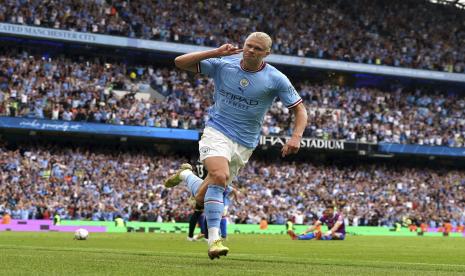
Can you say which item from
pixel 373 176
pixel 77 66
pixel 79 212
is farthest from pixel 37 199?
pixel 373 176

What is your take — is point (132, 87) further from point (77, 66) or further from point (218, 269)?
point (218, 269)

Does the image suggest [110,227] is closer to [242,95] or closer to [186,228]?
[186,228]

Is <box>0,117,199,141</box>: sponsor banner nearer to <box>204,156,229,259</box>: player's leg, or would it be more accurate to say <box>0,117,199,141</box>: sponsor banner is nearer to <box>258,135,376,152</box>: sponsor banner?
<box>258,135,376,152</box>: sponsor banner

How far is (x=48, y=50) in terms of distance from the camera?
47.7 m

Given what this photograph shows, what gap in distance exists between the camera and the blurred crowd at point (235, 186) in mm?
37969

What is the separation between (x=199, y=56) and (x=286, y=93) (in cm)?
125

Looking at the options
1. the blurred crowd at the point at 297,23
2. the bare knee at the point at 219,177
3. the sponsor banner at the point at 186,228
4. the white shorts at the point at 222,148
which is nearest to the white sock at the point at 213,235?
the bare knee at the point at 219,177

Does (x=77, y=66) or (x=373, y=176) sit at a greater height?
(x=77, y=66)

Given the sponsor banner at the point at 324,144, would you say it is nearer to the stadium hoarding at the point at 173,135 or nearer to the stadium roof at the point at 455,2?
the stadium hoarding at the point at 173,135

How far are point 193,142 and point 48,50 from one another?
1114 centimetres

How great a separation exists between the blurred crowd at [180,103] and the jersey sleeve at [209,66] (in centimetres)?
2624

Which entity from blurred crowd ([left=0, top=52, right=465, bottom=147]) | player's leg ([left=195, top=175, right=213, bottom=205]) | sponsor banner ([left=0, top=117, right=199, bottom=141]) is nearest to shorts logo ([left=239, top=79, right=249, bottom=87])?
player's leg ([left=195, top=175, right=213, bottom=205])

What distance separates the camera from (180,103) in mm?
47812

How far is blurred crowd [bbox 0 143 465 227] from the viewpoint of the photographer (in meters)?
38.0
